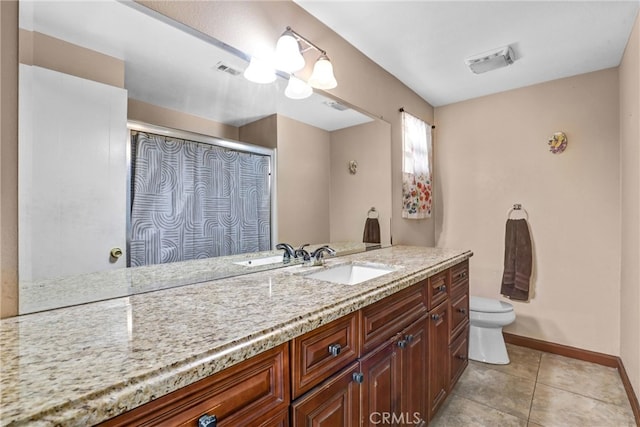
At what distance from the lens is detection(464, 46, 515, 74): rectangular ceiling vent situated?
196cm

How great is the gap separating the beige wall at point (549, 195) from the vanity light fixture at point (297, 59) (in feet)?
5.75

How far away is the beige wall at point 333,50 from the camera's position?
1212 mm

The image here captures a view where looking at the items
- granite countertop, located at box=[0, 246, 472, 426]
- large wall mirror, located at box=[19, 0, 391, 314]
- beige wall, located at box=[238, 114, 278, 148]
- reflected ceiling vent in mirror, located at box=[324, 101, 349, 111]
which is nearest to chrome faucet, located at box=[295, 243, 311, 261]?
large wall mirror, located at box=[19, 0, 391, 314]

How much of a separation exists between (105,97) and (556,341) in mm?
3272

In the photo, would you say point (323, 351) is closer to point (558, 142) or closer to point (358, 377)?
point (358, 377)

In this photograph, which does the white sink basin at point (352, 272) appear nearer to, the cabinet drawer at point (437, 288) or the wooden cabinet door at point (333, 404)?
the cabinet drawer at point (437, 288)

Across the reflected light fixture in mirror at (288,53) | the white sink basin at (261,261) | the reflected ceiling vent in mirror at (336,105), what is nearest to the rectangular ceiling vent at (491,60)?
the reflected ceiling vent in mirror at (336,105)

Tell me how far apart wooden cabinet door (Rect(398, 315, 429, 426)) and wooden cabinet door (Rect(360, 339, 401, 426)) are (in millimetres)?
67

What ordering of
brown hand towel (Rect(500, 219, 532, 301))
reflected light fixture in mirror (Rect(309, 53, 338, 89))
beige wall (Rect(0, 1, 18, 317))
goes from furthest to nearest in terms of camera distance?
brown hand towel (Rect(500, 219, 532, 301))
reflected light fixture in mirror (Rect(309, 53, 338, 89))
beige wall (Rect(0, 1, 18, 317))

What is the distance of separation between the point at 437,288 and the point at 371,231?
697 mm

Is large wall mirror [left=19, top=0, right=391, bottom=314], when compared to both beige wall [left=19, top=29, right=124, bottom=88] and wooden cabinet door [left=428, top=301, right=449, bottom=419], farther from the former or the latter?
wooden cabinet door [left=428, top=301, right=449, bottom=419]

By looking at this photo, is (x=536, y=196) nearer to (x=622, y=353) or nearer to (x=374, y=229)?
(x=622, y=353)

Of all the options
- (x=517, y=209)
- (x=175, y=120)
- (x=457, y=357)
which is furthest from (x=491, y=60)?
(x=175, y=120)

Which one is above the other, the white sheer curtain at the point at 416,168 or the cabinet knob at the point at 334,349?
the white sheer curtain at the point at 416,168
